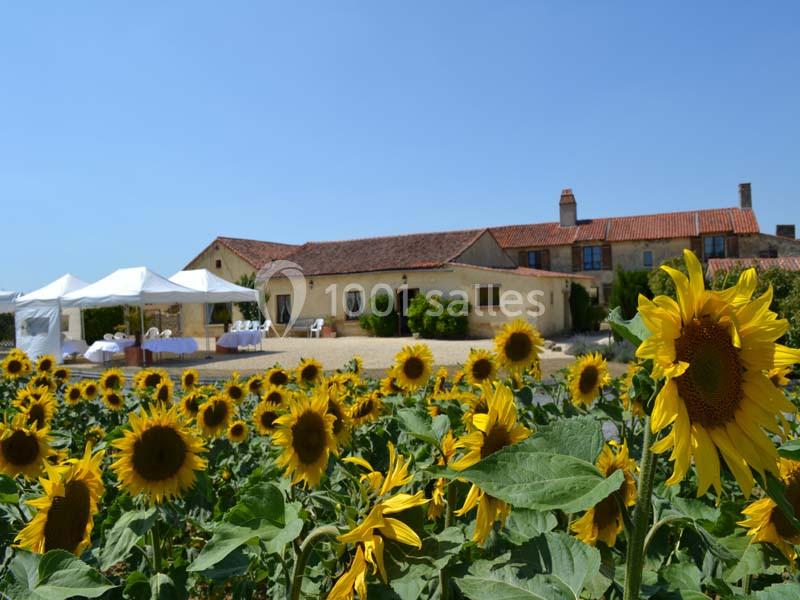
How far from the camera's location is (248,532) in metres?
1.04

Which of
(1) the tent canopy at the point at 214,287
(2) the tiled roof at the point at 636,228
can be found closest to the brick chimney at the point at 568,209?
(2) the tiled roof at the point at 636,228

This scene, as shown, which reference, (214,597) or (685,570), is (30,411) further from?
(685,570)

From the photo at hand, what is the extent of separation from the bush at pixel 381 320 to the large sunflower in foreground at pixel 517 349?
77.3ft

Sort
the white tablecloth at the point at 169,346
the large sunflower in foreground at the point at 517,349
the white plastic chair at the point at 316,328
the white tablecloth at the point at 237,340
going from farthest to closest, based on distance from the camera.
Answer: the white plastic chair at the point at 316,328
the white tablecloth at the point at 237,340
the white tablecloth at the point at 169,346
the large sunflower in foreground at the point at 517,349

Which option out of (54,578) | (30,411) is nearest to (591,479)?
(54,578)

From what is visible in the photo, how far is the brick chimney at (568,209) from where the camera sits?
37094 mm

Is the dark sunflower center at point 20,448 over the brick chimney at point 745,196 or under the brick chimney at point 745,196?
under

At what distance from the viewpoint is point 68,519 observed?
5.16 feet

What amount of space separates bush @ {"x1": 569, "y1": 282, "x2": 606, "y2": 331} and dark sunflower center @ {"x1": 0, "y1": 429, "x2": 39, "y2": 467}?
2915 centimetres

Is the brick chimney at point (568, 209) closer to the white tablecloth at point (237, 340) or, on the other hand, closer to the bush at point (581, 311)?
the bush at point (581, 311)

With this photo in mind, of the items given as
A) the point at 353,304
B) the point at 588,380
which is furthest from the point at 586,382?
the point at 353,304

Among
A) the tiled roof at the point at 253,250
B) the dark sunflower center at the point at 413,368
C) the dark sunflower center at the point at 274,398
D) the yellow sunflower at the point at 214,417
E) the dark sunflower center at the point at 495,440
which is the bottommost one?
the yellow sunflower at the point at 214,417

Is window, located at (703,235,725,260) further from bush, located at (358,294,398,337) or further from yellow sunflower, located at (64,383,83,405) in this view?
yellow sunflower, located at (64,383,83,405)

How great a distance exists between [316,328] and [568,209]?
1769 centimetres
